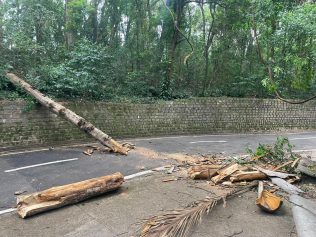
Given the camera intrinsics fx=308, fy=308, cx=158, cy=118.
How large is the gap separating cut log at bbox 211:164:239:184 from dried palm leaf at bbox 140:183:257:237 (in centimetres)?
157

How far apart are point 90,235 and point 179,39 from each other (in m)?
16.4

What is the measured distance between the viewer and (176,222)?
4660mm

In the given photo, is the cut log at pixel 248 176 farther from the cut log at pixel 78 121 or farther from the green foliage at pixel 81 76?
the green foliage at pixel 81 76

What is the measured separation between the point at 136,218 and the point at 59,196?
4.90ft

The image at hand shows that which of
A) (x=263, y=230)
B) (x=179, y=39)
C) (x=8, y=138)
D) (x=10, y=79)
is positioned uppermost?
(x=179, y=39)

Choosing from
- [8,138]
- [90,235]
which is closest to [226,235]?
[90,235]

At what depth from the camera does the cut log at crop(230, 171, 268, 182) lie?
22.2 ft

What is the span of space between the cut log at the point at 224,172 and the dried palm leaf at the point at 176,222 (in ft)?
5.16

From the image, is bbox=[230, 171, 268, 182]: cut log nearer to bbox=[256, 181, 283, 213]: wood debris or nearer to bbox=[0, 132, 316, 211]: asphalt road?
bbox=[256, 181, 283, 213]: wood debris

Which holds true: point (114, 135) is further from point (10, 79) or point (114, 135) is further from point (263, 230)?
point (263, 230)

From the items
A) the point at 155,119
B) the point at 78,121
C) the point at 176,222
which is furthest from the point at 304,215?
the point at 155,119

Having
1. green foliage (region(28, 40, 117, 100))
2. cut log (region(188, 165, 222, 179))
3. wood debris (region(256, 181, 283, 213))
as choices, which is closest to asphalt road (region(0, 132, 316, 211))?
cut log (region(188, 165, 222, 179))

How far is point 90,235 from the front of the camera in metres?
4.64

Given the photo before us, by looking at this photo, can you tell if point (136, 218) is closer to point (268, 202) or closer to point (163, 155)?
point (268, 202)
